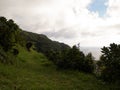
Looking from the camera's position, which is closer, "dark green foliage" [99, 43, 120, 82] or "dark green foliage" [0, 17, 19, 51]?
"dark green foliage" [99, 43, 120, 82]

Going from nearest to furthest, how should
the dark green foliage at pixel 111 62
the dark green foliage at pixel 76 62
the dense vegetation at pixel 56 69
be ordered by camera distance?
the dense vegetation at pixel 56 69
the dark green foliage at pixel 111 62
the dark green foliage at pixel 76 62

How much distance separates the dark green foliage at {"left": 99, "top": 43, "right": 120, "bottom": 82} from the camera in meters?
26.2

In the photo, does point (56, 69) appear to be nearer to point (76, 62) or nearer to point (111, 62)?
point (76, 62)

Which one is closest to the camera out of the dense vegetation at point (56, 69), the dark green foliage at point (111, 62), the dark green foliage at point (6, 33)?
the dense vegetation at point (56, 69)

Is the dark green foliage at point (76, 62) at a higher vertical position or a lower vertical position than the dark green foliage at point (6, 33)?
lower

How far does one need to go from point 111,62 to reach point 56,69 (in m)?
16.3

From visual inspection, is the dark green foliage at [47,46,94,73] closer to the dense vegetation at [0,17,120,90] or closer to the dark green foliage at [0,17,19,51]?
the dense vegetation at [0,17,120,90]

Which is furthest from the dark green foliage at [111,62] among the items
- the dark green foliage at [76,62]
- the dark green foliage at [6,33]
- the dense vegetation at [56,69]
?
the dark green foliage at [6,33]

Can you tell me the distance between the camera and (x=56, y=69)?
41.5 m

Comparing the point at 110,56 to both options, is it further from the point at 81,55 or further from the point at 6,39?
the point at 6,39

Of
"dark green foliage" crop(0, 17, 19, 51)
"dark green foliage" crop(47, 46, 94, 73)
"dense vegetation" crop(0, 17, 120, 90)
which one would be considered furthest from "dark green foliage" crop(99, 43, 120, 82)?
"dark green foliage" crop(0, 17, 19, 51)

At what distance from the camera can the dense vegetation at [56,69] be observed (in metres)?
22.8

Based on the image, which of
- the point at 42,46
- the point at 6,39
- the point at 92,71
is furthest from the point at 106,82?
the point at 42,46

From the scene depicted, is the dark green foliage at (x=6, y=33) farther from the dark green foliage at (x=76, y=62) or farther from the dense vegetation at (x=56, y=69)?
the dark green foliage at (x=76, y=62)
